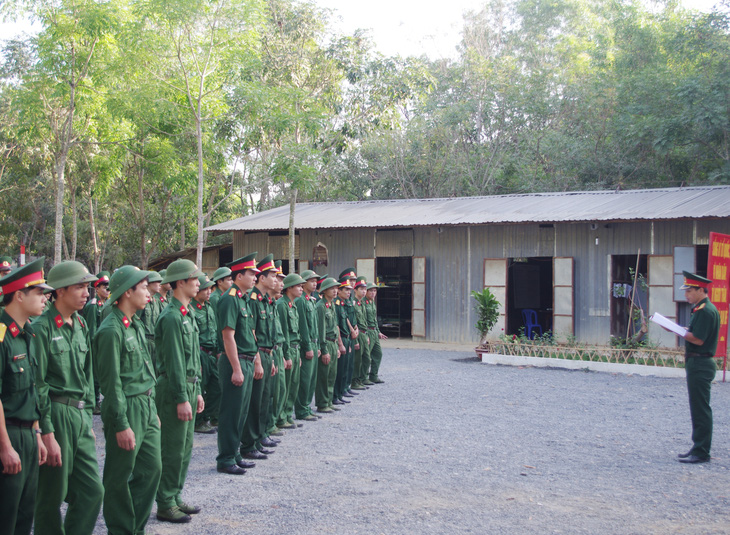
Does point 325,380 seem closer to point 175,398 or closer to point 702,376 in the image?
point 175,398

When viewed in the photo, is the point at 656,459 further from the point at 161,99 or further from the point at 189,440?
the point at 161,99

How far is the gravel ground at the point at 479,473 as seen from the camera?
445cm

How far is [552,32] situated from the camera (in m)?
35.4

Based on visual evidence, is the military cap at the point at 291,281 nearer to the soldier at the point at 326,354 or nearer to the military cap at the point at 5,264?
the soldier at the point at 326,354

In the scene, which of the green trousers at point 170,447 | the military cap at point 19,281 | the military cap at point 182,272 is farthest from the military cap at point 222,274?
the military cap at point 19,281

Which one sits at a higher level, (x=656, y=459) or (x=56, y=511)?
(x=56, y=511)

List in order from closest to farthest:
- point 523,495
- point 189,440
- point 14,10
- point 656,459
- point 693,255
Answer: point 189,440 → point 523,495 → point 656,459 → point 693,255 → point 14,10

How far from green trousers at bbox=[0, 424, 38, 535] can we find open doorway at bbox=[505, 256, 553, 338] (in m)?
14.4

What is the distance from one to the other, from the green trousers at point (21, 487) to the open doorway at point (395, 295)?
15.7 m

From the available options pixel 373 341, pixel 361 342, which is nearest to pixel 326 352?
pixel 361 342

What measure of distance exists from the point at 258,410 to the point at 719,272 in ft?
28.3

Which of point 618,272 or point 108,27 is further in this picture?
point 618,272

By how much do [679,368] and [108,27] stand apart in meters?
13.0

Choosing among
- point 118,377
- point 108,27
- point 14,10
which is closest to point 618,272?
point 108,27
